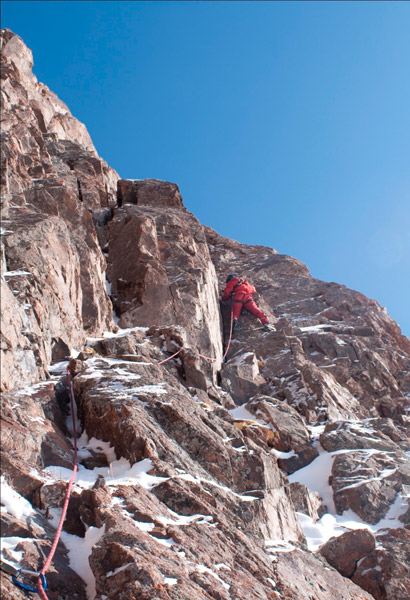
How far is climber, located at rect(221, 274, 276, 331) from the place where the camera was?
88.0 ft

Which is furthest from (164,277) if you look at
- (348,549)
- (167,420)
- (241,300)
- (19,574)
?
(19,574)

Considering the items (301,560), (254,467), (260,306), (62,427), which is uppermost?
(260,306)

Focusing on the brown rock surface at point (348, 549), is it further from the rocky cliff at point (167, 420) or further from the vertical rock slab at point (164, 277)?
the vertical rock slab at point (164, 277)

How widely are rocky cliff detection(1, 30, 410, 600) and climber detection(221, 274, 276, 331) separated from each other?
1.65 feet

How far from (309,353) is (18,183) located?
52.3ft

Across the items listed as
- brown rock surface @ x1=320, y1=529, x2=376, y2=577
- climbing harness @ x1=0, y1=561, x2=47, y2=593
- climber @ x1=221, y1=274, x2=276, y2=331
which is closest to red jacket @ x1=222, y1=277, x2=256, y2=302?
climber @ x1=221, y1=274, x2=276, y2=331

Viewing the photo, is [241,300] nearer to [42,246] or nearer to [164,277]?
[164,277]

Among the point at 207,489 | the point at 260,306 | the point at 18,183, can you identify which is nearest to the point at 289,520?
the point at 207,489

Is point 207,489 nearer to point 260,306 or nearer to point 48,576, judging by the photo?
point 48,576

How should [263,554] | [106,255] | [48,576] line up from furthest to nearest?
[106,255] < [263,554] < [48,576]

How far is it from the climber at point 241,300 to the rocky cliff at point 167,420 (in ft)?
1.65

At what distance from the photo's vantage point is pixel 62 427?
10.5m

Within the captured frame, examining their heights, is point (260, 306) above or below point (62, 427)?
above

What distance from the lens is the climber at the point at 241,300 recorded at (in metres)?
26.8
